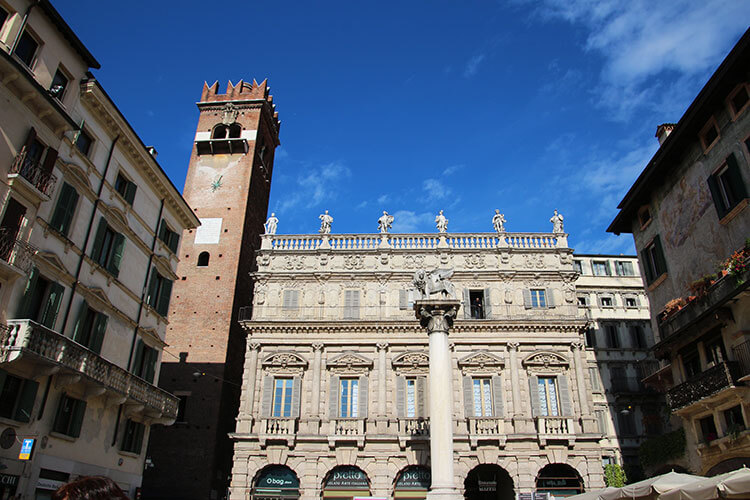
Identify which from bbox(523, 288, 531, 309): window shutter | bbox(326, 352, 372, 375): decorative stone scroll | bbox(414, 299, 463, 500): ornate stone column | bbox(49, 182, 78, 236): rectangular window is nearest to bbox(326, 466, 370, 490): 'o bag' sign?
bbox(326, 352, 372, 375): decorative stone scroll

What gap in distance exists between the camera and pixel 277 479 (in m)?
30.7

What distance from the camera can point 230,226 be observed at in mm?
40094

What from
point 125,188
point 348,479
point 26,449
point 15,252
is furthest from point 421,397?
point 15,252

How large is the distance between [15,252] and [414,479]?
71.5 feet

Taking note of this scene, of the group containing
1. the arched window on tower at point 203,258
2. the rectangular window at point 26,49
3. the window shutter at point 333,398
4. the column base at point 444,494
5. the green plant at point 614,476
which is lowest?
the column base at point 444,494

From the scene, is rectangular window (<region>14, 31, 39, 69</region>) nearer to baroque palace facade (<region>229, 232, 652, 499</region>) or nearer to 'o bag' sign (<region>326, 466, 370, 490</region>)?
baroque palace facade (<region>229, 232, 652, 499</region>)

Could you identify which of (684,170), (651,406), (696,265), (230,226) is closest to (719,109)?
(684,170)

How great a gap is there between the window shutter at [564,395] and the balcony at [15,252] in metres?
26.2

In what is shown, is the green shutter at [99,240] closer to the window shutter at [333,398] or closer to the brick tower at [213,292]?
the brick tower at [213,292]

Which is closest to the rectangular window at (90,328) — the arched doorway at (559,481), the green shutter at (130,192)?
the green shutter at (130,192)

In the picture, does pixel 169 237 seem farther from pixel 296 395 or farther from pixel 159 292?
pixel 296 395

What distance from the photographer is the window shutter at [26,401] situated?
17.9m

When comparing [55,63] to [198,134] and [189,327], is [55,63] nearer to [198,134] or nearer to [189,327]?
[189,327]

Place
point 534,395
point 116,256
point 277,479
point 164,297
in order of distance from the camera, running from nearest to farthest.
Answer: point 116,256 < point 164,297 < point 277,479 < point 534,395
